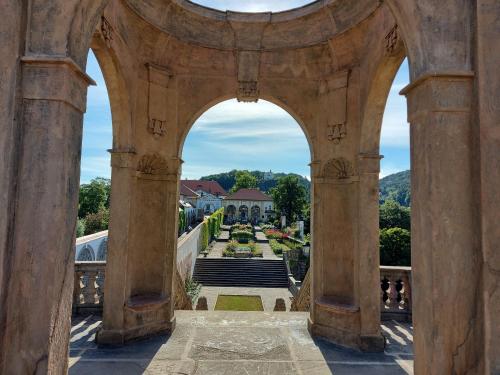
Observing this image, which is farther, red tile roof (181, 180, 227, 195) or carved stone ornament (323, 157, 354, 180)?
red tile roof (181, 180, 227, 195)

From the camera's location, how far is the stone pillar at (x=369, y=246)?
5883 millimetres

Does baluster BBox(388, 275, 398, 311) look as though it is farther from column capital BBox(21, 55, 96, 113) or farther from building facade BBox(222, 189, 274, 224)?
building facade BBox(222, 189, 274, 224)

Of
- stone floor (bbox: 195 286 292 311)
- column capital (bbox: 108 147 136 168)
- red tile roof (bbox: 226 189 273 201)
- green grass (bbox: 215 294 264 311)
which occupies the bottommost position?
stone floor (bbox: 195 286 292 311)

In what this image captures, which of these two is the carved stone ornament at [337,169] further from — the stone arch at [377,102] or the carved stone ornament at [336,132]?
the stone arch at [377,102]

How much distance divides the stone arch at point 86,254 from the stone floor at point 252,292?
6.44 metres

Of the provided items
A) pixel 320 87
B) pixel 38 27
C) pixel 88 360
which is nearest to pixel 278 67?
pixel 320 87

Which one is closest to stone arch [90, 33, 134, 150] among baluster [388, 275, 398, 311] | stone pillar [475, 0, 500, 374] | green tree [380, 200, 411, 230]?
stone pillar [475, 0, 500, 374]

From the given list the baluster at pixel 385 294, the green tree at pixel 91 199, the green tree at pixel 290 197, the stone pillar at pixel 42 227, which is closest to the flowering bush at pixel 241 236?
the green tree at pixel 91 199

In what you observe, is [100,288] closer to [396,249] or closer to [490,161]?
[490,161]

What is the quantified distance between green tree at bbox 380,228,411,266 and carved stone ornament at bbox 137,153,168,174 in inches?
581

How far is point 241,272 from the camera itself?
25000 mm

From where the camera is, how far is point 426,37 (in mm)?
3002

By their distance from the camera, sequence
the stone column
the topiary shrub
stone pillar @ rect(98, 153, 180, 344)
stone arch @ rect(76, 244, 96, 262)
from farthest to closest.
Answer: the topiary shrub
stone arch @ rect(76, 244, 96, 262)
stone pillar @ rect(98, 153, 180, 344)
the stone column

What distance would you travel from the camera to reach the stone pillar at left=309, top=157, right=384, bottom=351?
6211 millimetres
